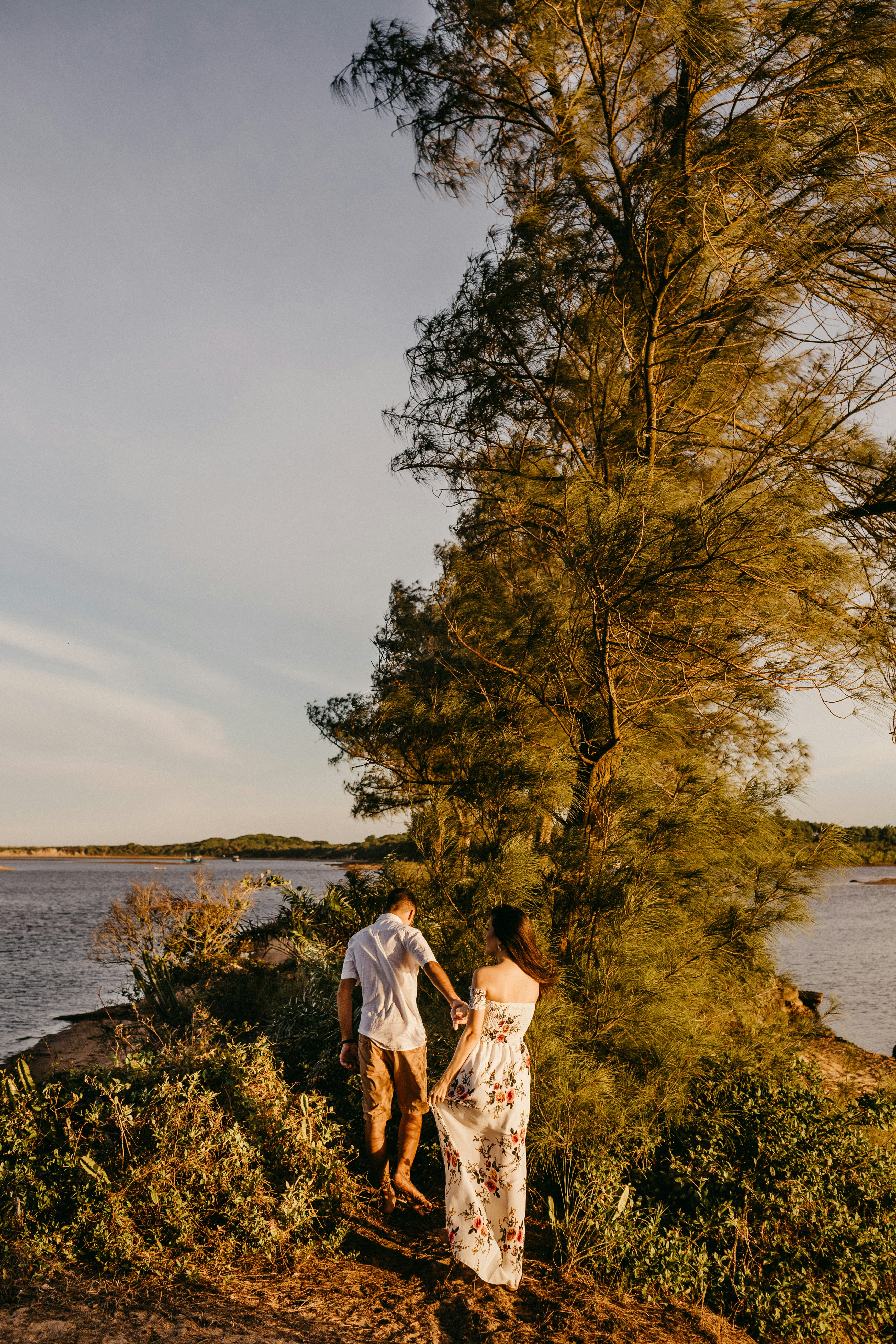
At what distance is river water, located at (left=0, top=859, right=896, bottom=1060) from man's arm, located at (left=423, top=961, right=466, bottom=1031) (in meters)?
2.27

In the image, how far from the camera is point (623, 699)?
468 cm

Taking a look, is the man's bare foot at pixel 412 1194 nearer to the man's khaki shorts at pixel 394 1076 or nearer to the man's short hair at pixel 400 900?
the man's khaki shorts at pixel 394 1076

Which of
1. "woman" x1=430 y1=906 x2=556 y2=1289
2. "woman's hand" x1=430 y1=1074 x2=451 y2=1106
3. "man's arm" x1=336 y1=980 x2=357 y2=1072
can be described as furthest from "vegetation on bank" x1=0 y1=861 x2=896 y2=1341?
"woman's hand" x1=430 y1=1074 x2=451 y2=1106

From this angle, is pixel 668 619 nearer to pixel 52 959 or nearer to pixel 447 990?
pixel 447 990

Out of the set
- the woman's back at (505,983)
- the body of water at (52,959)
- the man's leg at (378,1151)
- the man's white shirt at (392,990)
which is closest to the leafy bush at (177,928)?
the body of water at (52,959)

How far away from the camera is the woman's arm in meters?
3.62

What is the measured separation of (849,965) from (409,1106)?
20308 millimetres

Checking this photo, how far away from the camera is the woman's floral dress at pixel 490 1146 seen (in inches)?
141

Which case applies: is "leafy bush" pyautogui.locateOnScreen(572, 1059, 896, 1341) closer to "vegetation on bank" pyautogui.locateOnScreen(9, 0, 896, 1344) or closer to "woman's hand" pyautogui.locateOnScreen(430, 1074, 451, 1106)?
"vegetation on bank" pyautogui.locateOnScreen(9, 0, 896, 1344)

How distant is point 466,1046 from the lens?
362cm

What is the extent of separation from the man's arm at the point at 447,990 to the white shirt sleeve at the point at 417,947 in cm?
3

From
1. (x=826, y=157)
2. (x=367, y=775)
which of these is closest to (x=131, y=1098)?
(x=367, y=775)

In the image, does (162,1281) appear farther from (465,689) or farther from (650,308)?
(650,308)

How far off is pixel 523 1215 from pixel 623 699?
2.63 meters
